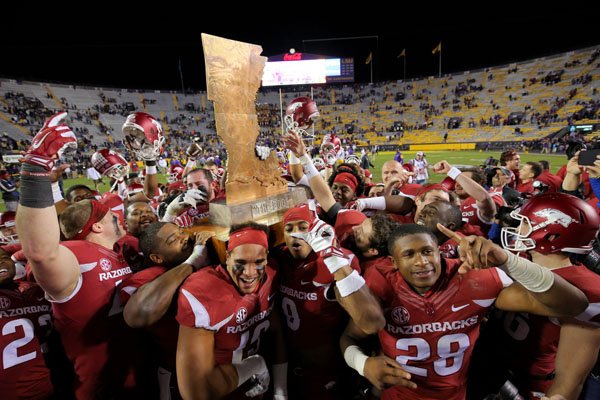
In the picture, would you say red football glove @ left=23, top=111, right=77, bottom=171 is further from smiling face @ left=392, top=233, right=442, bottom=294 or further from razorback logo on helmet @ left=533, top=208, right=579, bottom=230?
razorback logo on helmet @ left=533, top=208, right=579, bottom=230

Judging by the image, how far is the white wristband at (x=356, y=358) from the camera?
2.24 meters

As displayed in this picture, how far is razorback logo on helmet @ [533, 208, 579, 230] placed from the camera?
219 cm

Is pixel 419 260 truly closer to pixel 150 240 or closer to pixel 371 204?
pixel 371 204

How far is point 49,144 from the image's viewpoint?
1.88m

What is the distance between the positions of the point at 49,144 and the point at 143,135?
5.61 ft

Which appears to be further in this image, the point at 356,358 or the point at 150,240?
the point at 150,240

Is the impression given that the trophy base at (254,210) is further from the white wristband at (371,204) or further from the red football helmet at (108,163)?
the red football helmet at (108,163)

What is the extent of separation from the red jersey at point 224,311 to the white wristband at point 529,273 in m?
1.73

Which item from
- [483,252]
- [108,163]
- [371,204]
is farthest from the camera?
[108,163]

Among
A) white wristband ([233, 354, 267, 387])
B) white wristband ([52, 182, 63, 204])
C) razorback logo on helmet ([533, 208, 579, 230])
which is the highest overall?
white wristband ([52, 182, 63, 204])

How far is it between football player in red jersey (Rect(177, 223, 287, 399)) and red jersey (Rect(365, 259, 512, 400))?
977 mm

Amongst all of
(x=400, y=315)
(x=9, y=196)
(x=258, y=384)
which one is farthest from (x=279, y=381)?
(x=9, y=196)

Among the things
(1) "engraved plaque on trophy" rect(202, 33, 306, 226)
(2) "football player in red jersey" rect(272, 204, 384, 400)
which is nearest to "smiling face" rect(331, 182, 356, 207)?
(1) "engraved plaque on trophy" rect(202, 33, 306, 226)

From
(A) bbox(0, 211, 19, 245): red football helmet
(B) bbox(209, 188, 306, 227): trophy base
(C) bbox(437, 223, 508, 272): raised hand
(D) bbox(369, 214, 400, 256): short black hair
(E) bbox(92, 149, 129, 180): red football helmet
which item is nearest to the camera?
(C) bbox(437, 223, 508, 272): raised hand
